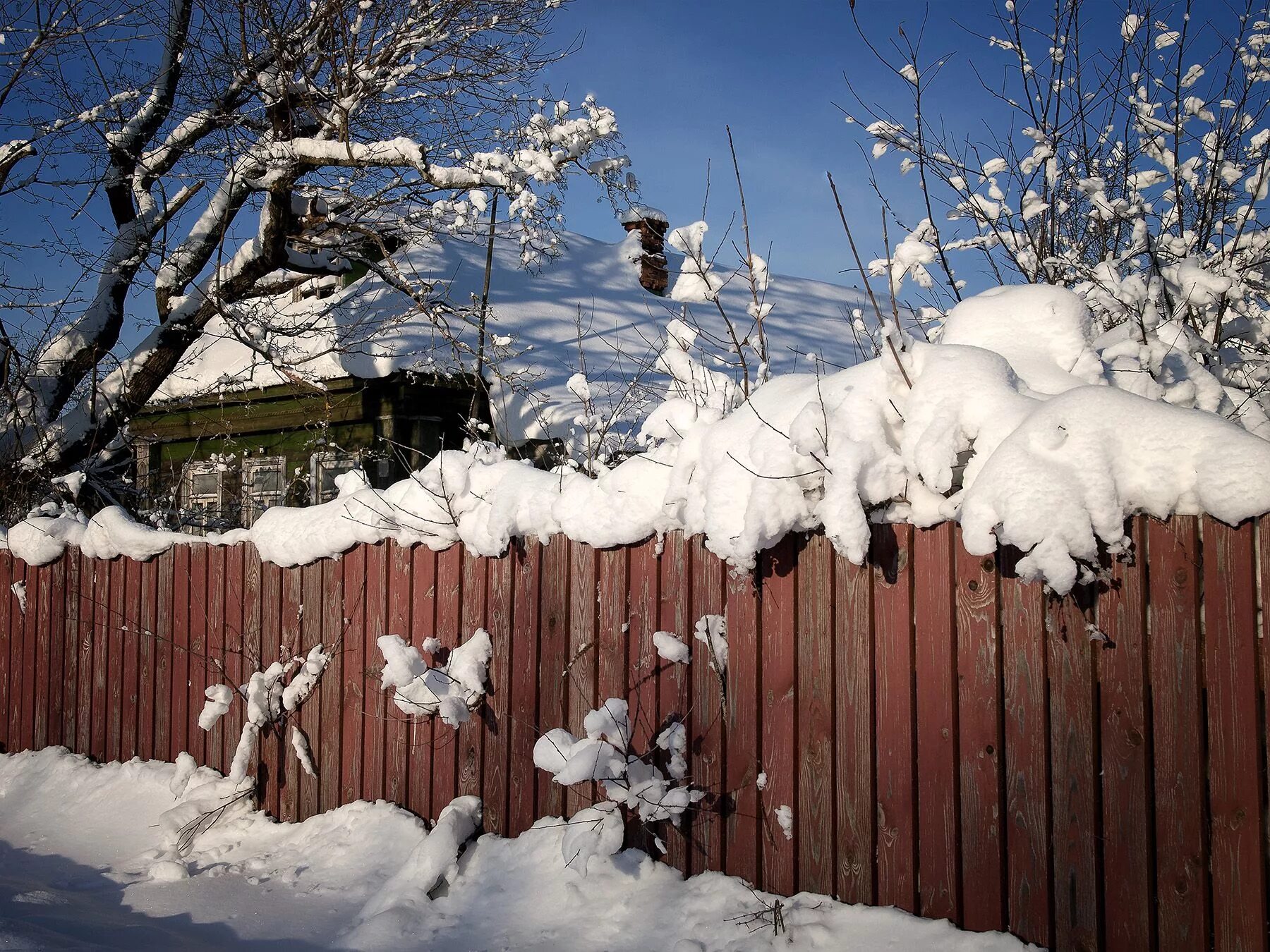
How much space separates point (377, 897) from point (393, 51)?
7.14m

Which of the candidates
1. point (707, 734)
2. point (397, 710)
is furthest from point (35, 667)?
point (707, 734)

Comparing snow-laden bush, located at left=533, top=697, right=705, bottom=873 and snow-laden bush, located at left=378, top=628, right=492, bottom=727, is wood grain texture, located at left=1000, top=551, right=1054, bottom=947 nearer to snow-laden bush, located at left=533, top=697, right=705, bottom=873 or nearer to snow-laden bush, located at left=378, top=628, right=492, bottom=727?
snow-laden bush, located at left=533, top=697, right=705, bottom=873

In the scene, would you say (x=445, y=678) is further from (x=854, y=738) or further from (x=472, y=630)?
(x=854, y=738)

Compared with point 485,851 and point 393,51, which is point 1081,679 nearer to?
point 485,851

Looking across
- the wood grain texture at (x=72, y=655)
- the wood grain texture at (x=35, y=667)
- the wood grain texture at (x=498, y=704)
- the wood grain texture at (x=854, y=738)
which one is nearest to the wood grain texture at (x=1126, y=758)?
the wood grain texture at (x=854, y=738)

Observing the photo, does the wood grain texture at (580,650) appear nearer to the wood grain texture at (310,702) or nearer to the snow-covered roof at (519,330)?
the wood grain texture at (310,702)

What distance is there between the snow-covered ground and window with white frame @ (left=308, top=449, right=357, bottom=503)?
22.0 feet

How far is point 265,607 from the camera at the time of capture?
201 inches

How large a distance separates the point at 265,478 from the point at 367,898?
9.78 meters

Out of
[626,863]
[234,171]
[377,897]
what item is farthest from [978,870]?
[234,171]

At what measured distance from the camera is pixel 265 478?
1251 centimetres

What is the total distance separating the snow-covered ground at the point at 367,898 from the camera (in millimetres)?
2992

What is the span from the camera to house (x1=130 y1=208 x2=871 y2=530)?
9719 millimetres

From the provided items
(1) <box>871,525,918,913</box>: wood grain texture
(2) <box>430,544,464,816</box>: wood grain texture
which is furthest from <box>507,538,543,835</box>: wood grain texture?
(1) <box>871,525,918,913</box>: wood grain texture
